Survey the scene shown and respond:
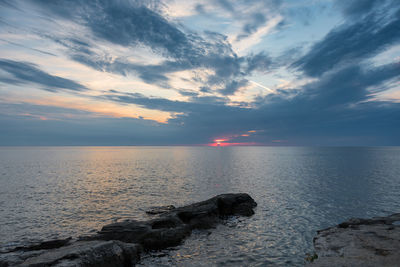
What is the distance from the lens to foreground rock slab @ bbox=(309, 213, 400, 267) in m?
12.4

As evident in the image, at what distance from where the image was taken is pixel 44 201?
121 feet

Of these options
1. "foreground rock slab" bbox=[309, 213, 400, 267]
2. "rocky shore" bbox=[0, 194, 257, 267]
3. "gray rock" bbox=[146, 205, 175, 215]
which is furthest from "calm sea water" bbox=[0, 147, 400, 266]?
"foreground rock slab" bbox=[309, 213, 400, 267]

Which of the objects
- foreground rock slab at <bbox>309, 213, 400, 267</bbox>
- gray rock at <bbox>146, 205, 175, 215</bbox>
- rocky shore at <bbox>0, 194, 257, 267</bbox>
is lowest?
gray rock at <bbox>146, 205, 175, 215</bbox>

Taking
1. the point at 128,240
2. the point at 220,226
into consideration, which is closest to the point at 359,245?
the point at 220,226

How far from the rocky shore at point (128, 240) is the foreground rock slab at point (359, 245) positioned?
11386 mm

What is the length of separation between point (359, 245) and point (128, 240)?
17413 millimetres

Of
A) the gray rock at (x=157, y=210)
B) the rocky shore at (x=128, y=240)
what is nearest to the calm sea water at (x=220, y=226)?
the gray rock at (x=157, y=210)

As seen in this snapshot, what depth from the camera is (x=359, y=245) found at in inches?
597

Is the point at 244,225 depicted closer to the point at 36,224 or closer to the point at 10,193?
the point at 36,224

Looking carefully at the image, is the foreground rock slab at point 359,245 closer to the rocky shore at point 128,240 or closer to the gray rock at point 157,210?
the rocky shore at point 128,240

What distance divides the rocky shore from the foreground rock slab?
11.4 m

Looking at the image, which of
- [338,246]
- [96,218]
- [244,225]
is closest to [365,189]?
[244,225]

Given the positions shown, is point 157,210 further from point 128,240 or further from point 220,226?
point 128,240

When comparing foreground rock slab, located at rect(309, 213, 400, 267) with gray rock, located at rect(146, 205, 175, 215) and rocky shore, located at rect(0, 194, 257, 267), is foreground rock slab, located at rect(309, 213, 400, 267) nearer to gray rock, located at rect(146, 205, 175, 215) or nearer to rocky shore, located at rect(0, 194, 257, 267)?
rocky shore, located at rect(0, 194, 257, 267)
